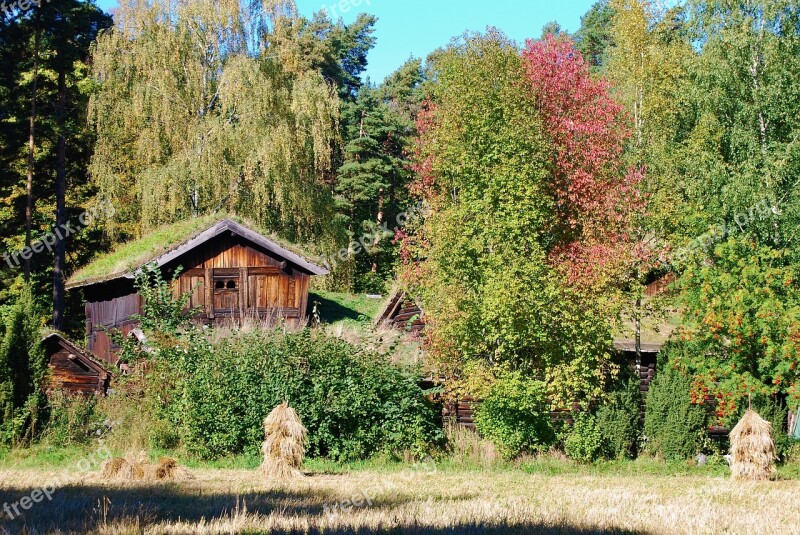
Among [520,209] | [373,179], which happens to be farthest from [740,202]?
[373,179]

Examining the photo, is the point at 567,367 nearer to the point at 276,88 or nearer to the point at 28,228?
the point at 276,88

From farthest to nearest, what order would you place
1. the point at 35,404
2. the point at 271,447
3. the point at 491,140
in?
the point at 491,140, the point at 35,404, the point at 271,447

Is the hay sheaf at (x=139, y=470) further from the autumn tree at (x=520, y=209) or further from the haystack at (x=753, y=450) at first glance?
the haystack at (x=753, y=450)

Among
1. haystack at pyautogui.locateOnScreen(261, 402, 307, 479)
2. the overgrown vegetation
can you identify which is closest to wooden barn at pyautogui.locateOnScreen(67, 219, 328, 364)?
the overgrown vegetation

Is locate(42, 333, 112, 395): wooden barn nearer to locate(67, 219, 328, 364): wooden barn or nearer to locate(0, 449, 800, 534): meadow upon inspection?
locate(67, 219, 328, 364): wooden barn

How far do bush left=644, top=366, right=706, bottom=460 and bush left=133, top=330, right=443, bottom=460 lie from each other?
5337 mm

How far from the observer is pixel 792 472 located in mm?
19375

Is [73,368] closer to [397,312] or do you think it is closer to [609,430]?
[397,312]

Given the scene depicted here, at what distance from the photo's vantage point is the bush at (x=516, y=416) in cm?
1964

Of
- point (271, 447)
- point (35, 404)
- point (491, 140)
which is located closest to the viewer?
point (271, 447)

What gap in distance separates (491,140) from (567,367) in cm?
Result: 655

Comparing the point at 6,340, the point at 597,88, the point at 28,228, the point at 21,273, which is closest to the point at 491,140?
the point at 597,88

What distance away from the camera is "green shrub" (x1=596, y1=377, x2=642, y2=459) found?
21.0 meters

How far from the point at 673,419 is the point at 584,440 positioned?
230cm
